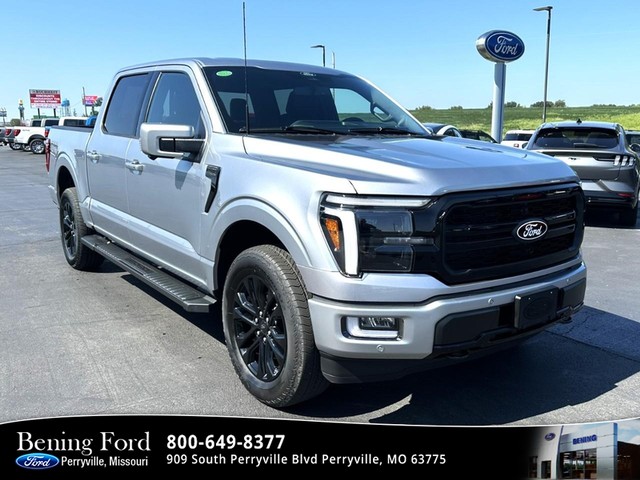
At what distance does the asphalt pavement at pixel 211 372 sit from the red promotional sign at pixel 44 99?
79728 millimetres

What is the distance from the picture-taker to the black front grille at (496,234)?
2.85 metres

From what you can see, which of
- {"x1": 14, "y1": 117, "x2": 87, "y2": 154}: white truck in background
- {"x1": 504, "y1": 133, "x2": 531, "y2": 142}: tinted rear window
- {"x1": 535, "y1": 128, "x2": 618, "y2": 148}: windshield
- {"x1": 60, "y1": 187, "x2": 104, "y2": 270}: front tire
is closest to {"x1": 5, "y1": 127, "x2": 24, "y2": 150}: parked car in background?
{"x1": 14, "y1": 117, "x2": 87, "y2": 154}: white truck in background

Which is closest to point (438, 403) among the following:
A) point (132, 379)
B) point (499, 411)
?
point (499, 411)

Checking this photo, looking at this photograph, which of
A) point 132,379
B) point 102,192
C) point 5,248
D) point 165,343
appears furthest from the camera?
point 5,248

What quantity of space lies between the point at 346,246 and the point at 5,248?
6.57m

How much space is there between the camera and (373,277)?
2807mm

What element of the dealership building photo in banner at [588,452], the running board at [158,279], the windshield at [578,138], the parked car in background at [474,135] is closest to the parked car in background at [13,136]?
the parked car in background at [474,135]

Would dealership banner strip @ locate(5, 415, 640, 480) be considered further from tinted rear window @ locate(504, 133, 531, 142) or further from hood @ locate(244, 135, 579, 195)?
tinted rear window @ locate(504, 133, 531, 142)

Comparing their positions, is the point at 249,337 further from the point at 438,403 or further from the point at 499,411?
the point at 499,411

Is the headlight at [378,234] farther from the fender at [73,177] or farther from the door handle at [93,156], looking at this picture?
the fender at [73,177]

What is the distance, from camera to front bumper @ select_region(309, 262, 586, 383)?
2805mm

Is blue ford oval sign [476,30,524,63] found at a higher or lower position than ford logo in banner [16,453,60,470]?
higher

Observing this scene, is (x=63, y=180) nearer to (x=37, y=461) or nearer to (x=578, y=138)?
(x=37, y=461)

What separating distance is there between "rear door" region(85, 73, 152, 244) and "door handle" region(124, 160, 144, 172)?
3.7 inches
